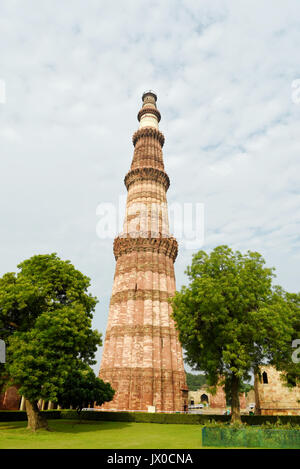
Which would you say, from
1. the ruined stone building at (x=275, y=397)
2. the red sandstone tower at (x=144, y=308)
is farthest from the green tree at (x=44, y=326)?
the ruined stone building at (x=275, y=397)

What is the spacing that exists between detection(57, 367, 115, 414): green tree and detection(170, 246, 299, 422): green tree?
9.05 meters

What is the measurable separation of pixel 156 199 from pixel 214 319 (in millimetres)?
24649

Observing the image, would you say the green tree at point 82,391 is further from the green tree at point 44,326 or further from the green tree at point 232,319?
the green tree at point 232,319

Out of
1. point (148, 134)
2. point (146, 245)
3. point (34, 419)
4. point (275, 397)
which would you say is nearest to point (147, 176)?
point (148, 134)

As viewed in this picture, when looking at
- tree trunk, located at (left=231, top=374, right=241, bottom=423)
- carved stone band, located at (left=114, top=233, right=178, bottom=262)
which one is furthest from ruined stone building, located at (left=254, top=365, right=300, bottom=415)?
carved stone band, located at (left=114, top=233, right=178, bottom=262)

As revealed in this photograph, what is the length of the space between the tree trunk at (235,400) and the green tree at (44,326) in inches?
408

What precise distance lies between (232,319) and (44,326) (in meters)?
13.0

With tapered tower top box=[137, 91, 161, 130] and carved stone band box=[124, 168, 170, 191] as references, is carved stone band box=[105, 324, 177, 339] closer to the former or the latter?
carved stone band box=[124, 168, 170, 191]

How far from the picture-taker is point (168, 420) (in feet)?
89.6

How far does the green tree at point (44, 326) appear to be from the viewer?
18.8m

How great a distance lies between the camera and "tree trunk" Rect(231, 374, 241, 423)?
827 inches
